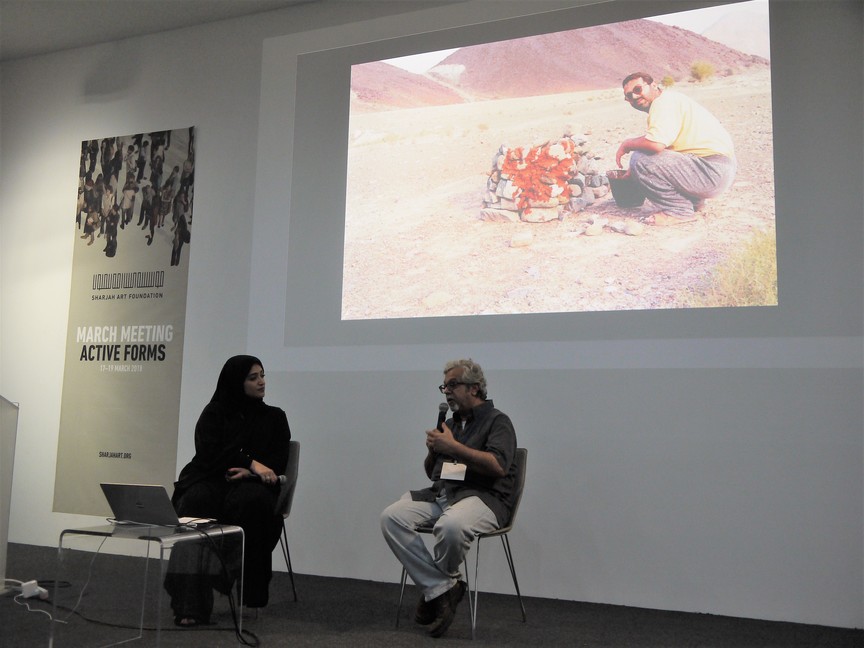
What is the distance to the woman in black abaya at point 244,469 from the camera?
303 cm

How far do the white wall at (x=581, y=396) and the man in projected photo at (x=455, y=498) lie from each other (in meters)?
0.77

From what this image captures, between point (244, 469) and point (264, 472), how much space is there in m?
0.08

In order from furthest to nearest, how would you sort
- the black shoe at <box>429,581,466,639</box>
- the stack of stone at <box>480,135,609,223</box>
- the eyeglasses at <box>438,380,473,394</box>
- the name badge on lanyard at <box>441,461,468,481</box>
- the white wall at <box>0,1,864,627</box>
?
the stack of stone at <box>480,135,609,223</box>, the white wall at <box>0,1,864,627</box>, the eyeglasses at <box>438,380,473,394</box>, the name badge on lanyard at <box>441,461,468,481</box>, the black shoe at <box>429,581,466,639</box>

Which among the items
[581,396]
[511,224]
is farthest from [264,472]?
[511,224]

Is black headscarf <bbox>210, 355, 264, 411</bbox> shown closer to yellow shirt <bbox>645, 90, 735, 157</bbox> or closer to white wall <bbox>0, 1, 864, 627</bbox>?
white wall <bbox>0, 1, 864, 627</bbox>

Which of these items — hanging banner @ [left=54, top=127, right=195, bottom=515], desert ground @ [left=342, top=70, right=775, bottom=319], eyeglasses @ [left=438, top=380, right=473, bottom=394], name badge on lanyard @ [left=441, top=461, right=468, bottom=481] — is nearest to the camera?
name badge on lanyard @ [left=441, top=461, right=468, bottom=481]

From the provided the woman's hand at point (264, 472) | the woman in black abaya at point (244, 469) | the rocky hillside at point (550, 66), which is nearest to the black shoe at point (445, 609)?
the woman in black abaya at point (244, 469)

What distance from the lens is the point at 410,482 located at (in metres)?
4.00

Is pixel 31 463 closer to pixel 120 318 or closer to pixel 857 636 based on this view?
pixel 120 318

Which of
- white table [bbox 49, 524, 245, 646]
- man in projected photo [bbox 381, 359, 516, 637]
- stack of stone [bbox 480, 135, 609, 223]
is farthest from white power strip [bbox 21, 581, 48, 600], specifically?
stack of stone [bbox 480, 135, 609, 223]

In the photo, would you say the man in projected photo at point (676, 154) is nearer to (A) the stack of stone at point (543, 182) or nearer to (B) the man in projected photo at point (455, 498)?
(A) the stack of stone at point (543, 182)

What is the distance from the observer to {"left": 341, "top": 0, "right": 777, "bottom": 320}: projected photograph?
353 cm

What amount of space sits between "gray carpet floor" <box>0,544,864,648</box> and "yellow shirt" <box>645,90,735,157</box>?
2.04 meters

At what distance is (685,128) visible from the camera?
11.9 feet
